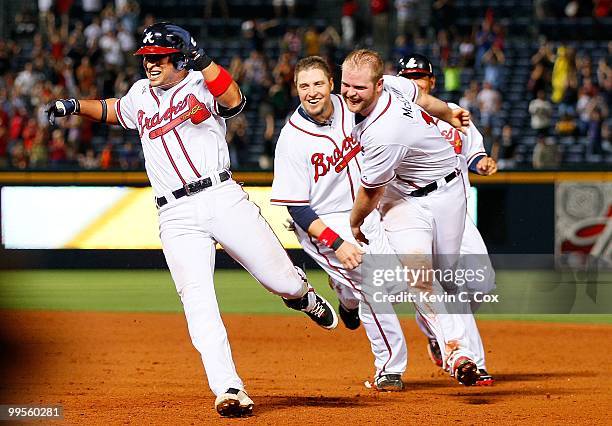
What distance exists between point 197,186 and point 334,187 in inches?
53.8

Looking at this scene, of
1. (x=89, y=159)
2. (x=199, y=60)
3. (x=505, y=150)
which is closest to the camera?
(x=199, y=60)

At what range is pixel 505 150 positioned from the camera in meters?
20.5

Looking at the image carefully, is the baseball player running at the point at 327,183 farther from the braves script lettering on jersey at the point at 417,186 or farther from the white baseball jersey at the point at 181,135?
the white baseball jersey at the point at 181,135

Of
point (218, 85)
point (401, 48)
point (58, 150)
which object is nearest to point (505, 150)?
point (401, 48)

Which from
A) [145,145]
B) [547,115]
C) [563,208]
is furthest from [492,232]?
[145,145]

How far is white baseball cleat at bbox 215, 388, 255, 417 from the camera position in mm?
6453

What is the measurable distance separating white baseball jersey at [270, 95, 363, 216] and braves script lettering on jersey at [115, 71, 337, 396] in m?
0.63

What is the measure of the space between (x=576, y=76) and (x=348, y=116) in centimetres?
1592

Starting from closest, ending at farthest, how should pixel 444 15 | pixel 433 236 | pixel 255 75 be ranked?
pixel 433 236, pixel 255 75, pixel 444 15

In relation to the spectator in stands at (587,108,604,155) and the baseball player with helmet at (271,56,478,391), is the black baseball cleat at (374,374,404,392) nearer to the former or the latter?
the baseball player with helmet at (271,56,478,391)

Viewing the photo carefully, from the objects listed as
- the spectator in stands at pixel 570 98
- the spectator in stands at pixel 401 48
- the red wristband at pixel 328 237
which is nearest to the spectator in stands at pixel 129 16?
the spectator in stands at pixel 401 48

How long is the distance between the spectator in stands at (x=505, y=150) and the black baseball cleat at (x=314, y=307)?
41.6 ft

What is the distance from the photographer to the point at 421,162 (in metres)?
7.42

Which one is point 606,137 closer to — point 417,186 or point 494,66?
point 494,66
